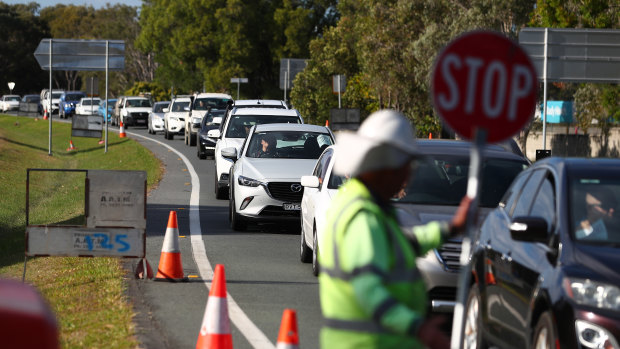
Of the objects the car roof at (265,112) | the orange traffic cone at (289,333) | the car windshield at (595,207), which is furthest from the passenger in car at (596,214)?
the car roof at (265,112)

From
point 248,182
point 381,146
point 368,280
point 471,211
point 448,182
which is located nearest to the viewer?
point 368,280

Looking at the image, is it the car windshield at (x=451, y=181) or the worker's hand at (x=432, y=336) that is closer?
the worker's hand at (x=432, y=336)

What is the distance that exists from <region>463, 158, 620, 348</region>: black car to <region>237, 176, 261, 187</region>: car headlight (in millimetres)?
8304

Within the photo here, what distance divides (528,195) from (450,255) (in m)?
1.66

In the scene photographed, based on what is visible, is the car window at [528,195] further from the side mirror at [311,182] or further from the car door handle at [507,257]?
the side mirror at [311,182]

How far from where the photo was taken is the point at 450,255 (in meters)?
9.35

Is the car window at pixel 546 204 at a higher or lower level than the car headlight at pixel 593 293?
higher

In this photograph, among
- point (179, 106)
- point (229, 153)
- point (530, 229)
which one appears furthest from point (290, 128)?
point (179, 106)

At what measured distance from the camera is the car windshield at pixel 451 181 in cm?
1068

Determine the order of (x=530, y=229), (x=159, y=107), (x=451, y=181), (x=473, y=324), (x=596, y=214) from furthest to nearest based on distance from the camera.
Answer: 1. (x=159, y=107)
2. (x=451, y=181)
3. (x=473, y=324)
4. (x=596, y=214)
5. (x=530, y=229)

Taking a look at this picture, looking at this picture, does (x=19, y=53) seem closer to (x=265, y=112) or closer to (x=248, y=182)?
(x=265, y=112)

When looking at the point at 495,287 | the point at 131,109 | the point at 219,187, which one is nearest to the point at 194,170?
the point at 219,187

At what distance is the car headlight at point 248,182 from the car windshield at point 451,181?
5544 mm

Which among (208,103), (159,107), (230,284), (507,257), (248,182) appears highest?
(208,103)
